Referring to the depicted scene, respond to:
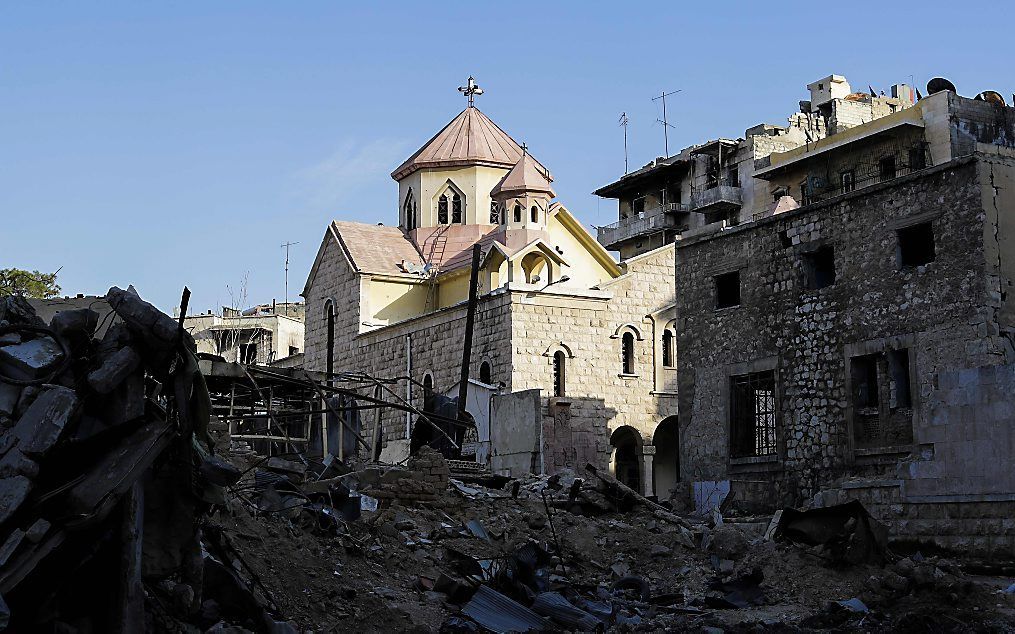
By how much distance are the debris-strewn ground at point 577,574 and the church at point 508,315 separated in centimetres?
894

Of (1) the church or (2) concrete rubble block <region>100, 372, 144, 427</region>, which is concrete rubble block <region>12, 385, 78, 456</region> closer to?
(2) concrete rubble block <region>100, 372, 144, 427</region>

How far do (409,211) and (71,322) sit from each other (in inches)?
1501

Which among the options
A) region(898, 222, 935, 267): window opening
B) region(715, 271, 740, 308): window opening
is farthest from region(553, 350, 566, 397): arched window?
region(898, 222, 935, 267): window opening

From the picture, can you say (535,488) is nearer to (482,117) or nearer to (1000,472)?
(1000,472)

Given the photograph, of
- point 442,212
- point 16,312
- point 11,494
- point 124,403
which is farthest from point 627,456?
point 11,494

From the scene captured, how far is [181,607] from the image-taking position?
32.6ft

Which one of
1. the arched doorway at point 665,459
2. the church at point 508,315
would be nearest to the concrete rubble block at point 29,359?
the church at point 508,315

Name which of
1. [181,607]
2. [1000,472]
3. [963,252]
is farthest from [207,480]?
[963,252]

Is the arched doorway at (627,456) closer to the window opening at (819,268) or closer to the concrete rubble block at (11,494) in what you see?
the window opening at (819,268)

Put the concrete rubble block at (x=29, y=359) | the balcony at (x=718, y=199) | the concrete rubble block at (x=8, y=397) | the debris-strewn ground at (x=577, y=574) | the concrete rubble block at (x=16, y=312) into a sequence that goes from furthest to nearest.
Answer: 1. the balcony at (x=718, y=199)
2. the debris-strewn ground at (x=577, y=574)
3. the concrete rubble block at (x=16, y=312)
4. the concrete rubble block at (x=29, y=359)
5. the concrete rubble block at (x=8, y=397)

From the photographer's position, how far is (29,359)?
9.01 metres

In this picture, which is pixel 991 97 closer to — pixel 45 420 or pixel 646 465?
pixel 646 465

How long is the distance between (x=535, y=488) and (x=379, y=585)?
7.86 metres

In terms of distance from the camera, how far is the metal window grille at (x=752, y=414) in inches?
819
